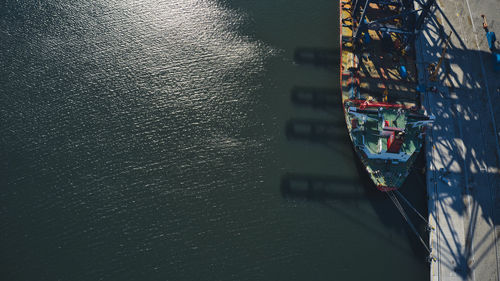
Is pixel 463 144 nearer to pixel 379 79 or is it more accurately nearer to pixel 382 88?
pixel 382 88

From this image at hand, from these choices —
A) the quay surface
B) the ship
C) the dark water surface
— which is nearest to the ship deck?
the ship

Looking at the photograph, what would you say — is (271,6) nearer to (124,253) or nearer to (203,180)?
(203,180)

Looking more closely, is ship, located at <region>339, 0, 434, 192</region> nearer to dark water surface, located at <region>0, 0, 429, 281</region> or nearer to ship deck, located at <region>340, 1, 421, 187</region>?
ship deck, located at <region>340, 1, 421, 187</region>

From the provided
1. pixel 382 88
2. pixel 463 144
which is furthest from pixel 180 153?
pixel 463 144

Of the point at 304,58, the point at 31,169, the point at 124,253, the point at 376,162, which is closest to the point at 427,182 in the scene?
the point at 376,162

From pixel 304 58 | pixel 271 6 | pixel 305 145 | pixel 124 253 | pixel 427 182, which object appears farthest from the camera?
pixel 271 6

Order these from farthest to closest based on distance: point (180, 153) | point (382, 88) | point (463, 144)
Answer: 1. point (382, 88)
2. point (180, 153)
3. point (463, 144)
